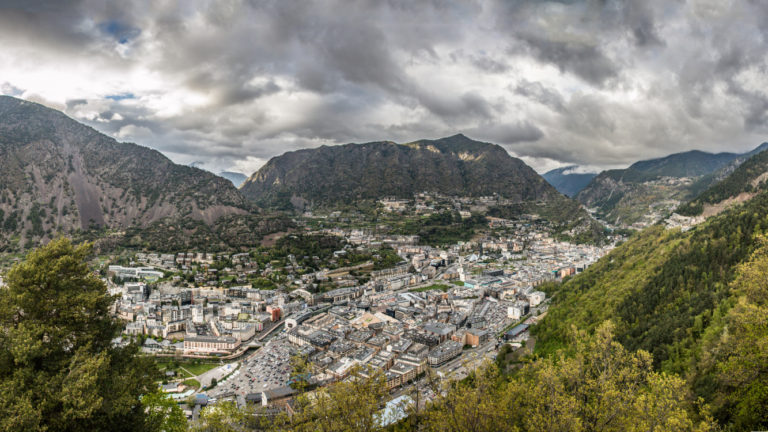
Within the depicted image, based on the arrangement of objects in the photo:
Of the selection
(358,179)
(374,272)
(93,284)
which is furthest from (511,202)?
(93,284)

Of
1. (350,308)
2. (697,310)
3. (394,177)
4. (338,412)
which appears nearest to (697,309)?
(697,310)

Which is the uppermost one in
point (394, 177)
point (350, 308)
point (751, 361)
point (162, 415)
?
point (394, 177)

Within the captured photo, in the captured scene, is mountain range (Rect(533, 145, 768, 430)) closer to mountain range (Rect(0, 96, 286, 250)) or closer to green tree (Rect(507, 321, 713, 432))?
green tree (Rect(507, 321, 713, 432))

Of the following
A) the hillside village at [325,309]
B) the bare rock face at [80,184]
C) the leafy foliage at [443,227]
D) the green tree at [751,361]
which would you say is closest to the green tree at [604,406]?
the green tree at [751,361]

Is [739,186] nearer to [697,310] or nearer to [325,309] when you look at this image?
[697,310]

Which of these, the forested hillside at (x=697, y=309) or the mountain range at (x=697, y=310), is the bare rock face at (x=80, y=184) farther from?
the forested hillside at (x=697, y=309)

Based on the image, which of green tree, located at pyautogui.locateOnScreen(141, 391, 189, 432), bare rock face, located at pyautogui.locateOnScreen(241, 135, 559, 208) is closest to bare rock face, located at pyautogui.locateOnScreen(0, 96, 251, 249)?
bare rock face, located at pyautogui.locateOnScreen(241, 135, 559, 208)

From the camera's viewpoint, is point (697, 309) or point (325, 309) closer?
point (697, 309)
